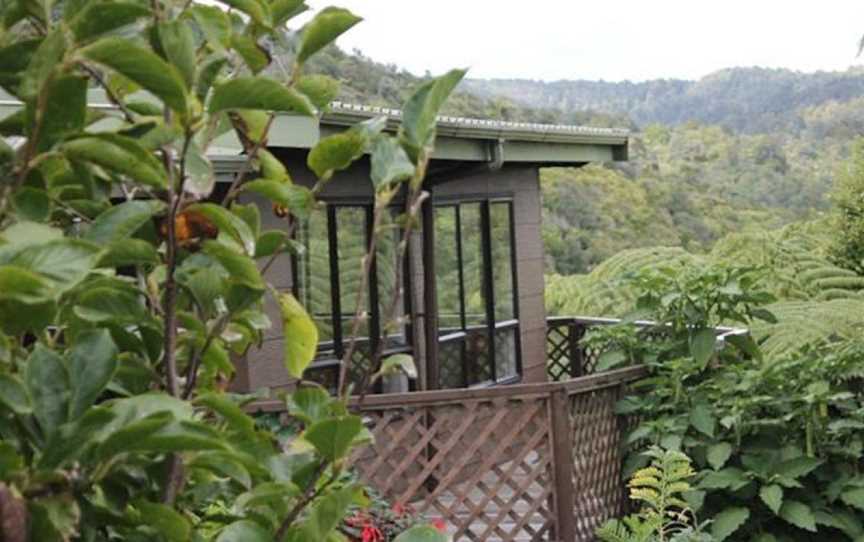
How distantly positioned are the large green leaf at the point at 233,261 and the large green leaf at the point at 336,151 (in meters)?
0.15

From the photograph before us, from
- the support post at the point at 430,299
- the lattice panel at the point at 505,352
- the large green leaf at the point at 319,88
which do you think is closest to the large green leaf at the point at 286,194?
the large green leaf at the point at 319,88

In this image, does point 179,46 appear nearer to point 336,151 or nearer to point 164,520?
point 336,151

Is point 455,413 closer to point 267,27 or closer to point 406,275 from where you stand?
point 406,275

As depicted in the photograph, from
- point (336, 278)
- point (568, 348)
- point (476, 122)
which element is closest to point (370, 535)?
point (336, 278)

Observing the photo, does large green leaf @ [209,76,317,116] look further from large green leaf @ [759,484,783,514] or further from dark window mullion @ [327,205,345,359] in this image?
dark window mullion @ [327,205,345,359]

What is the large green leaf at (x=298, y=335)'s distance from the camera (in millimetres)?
1111

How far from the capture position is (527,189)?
10.9 meters

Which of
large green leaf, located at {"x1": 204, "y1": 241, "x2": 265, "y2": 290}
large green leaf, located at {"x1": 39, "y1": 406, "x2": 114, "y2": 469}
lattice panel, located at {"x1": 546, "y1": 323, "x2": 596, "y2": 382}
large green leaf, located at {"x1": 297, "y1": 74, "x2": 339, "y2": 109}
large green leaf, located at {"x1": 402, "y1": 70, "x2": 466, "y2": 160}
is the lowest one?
lattice panel, located at {"x1": 546, "y1": 323, "x2": 596, "y2": 382}

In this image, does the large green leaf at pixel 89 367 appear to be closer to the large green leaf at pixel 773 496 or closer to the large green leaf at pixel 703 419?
the large green leaf at pixel 773 496

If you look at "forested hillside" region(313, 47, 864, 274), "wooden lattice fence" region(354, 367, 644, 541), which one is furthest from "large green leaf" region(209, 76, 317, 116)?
"forested hillside" region(313, 47, 864, 274)

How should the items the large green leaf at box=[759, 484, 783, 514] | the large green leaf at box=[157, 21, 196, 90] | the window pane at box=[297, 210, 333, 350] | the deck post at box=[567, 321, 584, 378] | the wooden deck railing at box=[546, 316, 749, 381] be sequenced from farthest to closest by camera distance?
the deck post at box=[567, 321, 584, 378] < the wooden deck railing at box=[546, 316, 749, 381] < the window pane at box=[297, 210, 333, 350] < the large green leaf at box=[759, 484, 783, 514] < the large green leaf at box=[157, 21, 196, 90]

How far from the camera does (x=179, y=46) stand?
890 millimetres

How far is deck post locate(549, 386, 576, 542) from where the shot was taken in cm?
658

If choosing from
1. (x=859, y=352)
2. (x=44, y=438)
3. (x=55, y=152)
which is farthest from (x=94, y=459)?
(x=859, y=352)
